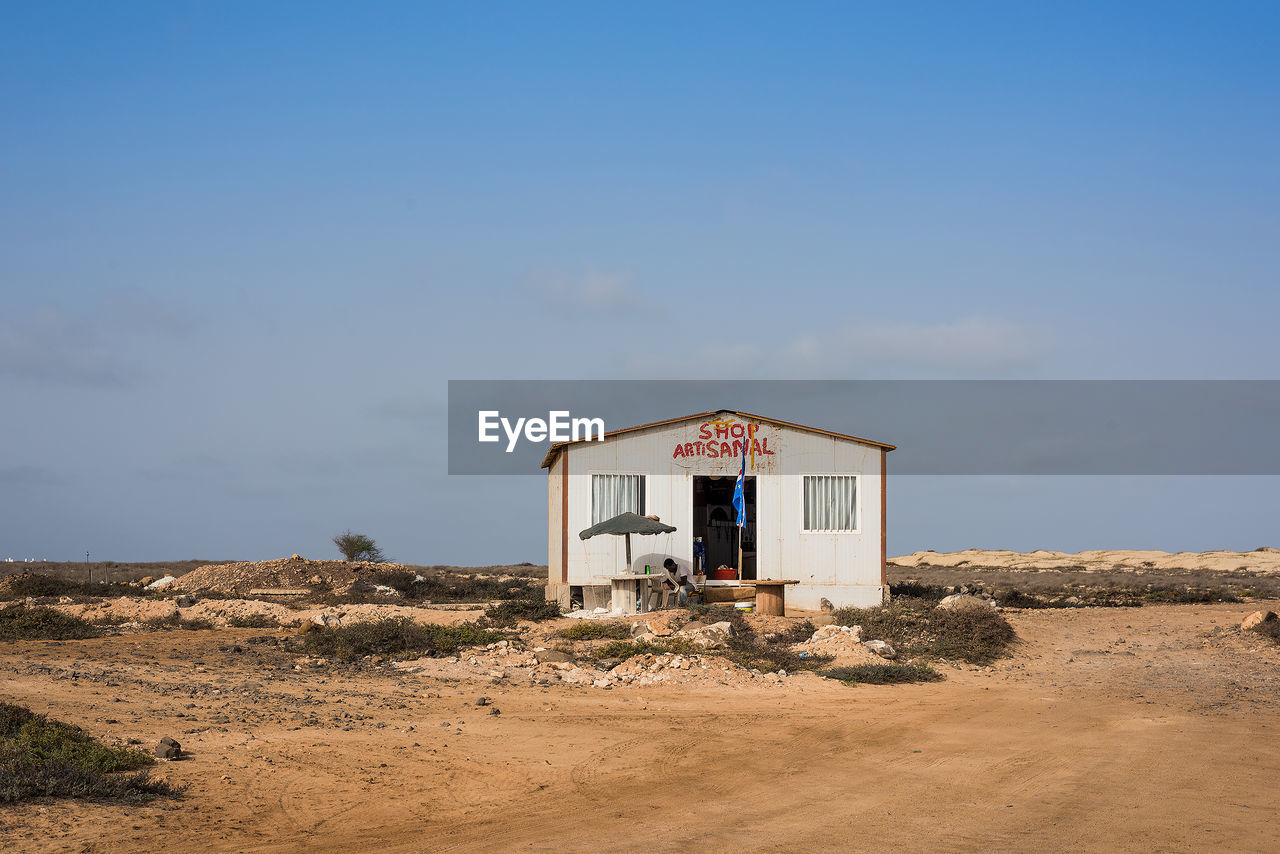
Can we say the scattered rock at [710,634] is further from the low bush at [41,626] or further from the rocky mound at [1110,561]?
the rocky mound at [1110,561]

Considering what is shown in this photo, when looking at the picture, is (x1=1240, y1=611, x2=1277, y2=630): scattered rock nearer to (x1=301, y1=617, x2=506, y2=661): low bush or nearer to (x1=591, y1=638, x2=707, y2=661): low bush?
(x1=591, y1=638, x2=707, y2=661): low bush

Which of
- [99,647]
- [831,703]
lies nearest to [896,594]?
[831,703]

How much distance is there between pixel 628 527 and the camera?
22938mm

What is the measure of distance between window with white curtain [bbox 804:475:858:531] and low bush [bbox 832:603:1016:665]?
149 inches

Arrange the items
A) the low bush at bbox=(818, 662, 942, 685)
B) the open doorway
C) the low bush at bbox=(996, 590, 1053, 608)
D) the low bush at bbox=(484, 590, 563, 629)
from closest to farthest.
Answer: the low bush at bbox=(818, 662, 942, 685), the low bush at bbox=(484, 590, 563, 629), the low bush at bbox=(996, 590, 1053, 608), the open doorway

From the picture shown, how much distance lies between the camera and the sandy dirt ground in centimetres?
831

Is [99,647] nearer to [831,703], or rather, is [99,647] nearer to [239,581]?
[831,703]

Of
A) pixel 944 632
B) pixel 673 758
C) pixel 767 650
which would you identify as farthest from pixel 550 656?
pixel 944 632

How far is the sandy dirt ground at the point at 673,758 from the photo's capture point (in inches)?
327

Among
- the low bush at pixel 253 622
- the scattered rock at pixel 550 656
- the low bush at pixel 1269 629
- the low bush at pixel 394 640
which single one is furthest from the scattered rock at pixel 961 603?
the low bush at pixel 253 622

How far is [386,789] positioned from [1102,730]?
28.8ft

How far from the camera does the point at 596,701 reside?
15008 mm

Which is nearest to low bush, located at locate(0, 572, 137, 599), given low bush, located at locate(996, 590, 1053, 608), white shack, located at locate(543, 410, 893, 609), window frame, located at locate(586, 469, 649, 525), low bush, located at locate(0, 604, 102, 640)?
low bush, located at locate(0, 604, 102, 640)

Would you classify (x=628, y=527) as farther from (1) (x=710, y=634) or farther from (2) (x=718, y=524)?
(2) (x=718, y=524)
